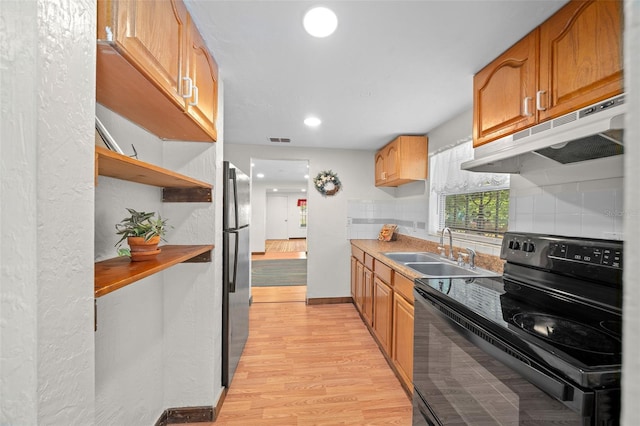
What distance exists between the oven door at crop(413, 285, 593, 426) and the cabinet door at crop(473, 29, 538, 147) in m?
0.98

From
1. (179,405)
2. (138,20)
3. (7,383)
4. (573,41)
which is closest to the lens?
(7,383)

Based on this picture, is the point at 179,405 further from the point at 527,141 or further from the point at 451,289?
the point at 527,141

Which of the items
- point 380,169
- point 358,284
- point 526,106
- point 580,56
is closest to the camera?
point 580,56

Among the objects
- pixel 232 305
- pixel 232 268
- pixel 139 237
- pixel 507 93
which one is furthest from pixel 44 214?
pixel 507 93

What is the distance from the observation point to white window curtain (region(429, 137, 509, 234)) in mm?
2049

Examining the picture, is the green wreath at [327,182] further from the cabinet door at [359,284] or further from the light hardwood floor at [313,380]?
the light hardwood floor at [313,380]

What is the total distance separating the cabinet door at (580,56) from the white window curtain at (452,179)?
779 millimetres

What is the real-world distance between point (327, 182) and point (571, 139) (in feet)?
9.13

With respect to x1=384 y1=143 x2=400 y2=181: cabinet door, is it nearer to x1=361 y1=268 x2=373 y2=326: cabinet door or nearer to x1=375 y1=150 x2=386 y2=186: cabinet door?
x1=375 y1=150 x2=386 y2=186: cabinet door

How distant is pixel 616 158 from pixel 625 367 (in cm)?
151

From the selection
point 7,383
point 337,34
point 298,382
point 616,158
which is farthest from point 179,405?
point 616,158

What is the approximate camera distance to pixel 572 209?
1398 millimetres

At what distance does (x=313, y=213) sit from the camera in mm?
3670

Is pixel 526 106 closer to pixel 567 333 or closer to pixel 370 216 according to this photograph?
pixel 567 333
